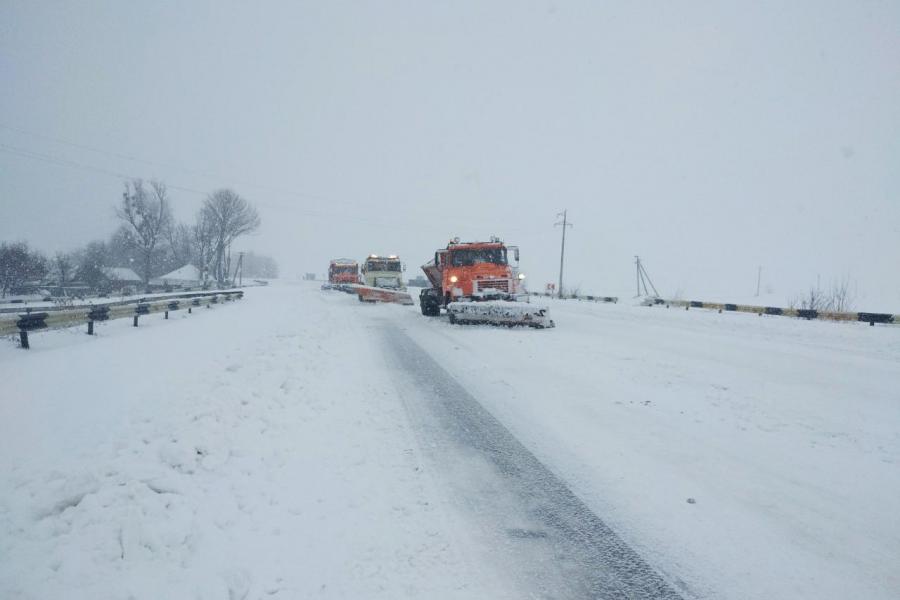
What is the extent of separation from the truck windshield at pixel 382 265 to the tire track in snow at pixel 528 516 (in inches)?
988

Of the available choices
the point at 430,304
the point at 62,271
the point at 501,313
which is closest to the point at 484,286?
the point at 501,313

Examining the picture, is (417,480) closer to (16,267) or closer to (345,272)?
(345,272)

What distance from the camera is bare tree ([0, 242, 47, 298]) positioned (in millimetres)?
42812

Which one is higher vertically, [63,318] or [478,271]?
[478,271]

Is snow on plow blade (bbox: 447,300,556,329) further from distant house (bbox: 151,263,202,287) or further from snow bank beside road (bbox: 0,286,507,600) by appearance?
distant house (bbox: 151,263,202,287)

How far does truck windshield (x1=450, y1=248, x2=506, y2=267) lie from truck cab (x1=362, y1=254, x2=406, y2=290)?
562 inches

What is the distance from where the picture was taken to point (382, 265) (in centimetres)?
3014

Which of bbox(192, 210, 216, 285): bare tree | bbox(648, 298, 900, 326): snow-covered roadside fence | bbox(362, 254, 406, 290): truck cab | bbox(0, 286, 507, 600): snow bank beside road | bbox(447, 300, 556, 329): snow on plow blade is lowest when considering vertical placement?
bbox(0, 286, 507, 600): snow bank beside road

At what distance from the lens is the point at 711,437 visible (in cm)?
466

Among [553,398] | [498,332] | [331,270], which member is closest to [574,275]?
[331,270]

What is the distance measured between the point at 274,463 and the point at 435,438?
5.22 feet

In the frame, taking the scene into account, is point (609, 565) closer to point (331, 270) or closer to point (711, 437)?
point (711, 437)

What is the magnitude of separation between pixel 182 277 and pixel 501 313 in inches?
3076

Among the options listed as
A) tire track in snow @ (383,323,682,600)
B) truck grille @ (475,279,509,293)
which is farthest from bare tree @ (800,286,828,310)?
tire track in snow @ (383,323,682,600)
